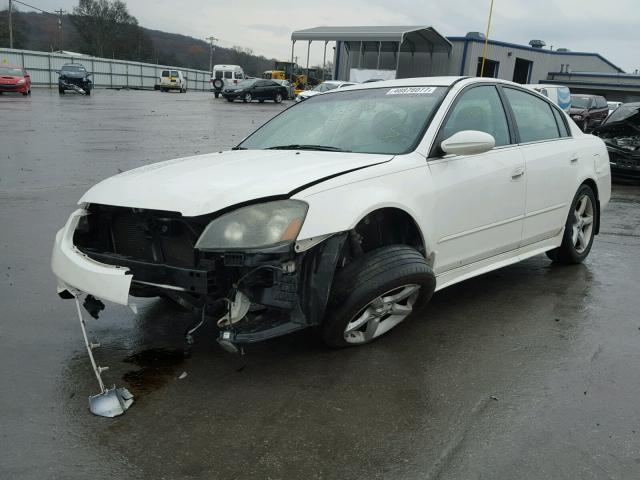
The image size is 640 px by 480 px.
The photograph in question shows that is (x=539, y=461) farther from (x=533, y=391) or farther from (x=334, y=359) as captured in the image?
(x=334, y=359)

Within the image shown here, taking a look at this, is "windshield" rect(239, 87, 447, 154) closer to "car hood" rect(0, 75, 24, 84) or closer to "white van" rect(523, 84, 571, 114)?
"white van" rect(523, 84, 571, 114)

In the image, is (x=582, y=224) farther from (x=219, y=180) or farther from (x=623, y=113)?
(x=623, y=113)

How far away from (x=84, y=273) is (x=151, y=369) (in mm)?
627

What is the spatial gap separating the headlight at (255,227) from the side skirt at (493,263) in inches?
47.9

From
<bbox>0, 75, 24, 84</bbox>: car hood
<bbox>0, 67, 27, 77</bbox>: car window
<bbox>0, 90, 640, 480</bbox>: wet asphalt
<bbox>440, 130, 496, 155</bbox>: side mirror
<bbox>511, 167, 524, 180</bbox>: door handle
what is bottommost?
<bbox>0, 90, 640, 480</bbox>: wet asphalt

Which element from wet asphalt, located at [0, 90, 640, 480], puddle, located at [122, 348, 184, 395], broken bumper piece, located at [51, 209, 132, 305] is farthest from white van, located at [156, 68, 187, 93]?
puddle, located at [122, 348, 184, 395]

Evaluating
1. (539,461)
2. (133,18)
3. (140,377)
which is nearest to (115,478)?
(140,377)

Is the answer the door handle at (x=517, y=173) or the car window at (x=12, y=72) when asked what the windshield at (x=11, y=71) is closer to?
the car window at (x=12, y=72)

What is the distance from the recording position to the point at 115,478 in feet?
7.72

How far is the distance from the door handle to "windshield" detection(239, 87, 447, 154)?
2.51 ft

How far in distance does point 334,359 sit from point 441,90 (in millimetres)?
1985

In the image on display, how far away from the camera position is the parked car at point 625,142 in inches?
428

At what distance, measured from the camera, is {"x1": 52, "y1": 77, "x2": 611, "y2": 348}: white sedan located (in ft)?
9.86

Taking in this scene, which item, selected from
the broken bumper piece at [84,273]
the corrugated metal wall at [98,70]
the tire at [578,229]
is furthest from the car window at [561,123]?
the corrugated metal wall at [98,70]
